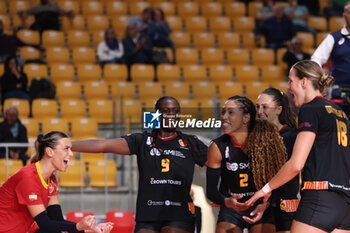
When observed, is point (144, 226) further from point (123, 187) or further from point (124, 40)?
point (124, 40)

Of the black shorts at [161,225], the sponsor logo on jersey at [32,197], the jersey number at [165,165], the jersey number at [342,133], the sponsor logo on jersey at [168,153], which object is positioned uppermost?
the jersey number at [342,133]

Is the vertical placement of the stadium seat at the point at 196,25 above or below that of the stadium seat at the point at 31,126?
above

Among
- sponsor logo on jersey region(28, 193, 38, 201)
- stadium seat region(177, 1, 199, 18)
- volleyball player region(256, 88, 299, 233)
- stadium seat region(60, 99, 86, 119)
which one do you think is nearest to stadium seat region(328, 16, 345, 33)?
stadium seat region(177, 1, 199, 18)

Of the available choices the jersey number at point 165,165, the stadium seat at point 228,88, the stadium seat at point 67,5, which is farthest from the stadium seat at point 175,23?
Answer: the jersey number at point 165,165

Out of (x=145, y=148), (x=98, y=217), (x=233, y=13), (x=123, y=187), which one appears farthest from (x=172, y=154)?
(x=233, y=13)

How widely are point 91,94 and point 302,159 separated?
23.1 ft

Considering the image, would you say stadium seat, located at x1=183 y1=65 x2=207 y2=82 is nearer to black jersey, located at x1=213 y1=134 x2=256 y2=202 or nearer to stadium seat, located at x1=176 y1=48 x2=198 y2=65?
stadium seat, located at x1=176 y1=48 x2=198 y2=65

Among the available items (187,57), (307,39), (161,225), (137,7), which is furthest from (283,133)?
(137,7)

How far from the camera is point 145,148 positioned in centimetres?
490

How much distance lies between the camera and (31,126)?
9305mm

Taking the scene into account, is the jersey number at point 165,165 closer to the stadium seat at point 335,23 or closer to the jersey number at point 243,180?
the jersey number at point 243,180

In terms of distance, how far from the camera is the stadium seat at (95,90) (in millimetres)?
10414

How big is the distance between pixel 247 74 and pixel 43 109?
3823mm

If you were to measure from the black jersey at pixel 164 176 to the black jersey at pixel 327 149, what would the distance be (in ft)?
3.87
